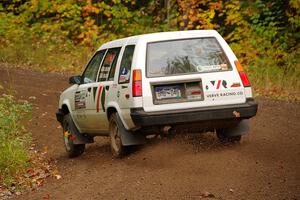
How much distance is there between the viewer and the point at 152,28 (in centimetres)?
3080

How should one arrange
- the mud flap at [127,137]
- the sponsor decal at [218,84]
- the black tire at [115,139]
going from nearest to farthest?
the sponsor decal at [218,84]
the mud flap at [127,137]
the black tire at [115,139]

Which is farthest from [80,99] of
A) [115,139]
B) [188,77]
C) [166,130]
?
[188,77]

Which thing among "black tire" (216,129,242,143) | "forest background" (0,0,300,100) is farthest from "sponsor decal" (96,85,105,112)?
"forest background" (0,0,300,100)

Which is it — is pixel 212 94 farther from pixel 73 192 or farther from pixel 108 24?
pixel 108 24

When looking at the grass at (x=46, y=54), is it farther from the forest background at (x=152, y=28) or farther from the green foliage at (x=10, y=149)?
the green foliage at (x=10, y=149)

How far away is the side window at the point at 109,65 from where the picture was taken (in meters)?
11.0

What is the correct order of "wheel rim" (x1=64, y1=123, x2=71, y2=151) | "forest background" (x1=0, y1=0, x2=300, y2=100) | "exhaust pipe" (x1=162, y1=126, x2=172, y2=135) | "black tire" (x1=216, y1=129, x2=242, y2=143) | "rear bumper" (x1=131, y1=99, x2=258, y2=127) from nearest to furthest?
"rear bumper" (x1=131, y1=99, x2=258, y2=127)
"exhaust pipe" (x1=162, y1=126, x2=172, y2=135)
"black tire" (x1=216, y1=129, x2=242, y2=143)
"wheel rim" (x1=64, y1=123, x2=71, y2=151)
"forest background" (x1=0, y1=0, x2=300, y2=100)

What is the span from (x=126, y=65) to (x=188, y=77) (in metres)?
1.07

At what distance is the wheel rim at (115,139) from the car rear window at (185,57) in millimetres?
1275

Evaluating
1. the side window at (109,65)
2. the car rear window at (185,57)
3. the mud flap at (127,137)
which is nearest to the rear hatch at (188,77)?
the car rear window at (185,57)

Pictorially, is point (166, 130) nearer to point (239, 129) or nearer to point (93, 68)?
point (239, 129)

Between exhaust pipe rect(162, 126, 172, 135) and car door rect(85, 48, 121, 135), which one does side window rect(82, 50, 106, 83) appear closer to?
car door rect(85, 48, 121, 135)

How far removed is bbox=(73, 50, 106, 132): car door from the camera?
11.6 m

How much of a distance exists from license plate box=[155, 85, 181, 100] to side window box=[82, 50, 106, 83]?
207cm
